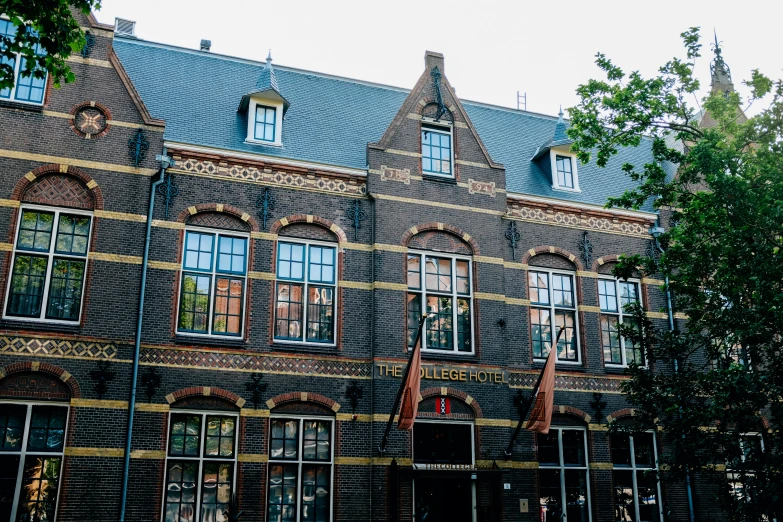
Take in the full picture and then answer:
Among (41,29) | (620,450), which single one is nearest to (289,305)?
(41,29)

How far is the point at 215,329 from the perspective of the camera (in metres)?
17.4

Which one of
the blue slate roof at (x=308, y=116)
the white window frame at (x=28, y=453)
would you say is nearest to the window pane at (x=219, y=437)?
the white window frame at (x=28, y=453)

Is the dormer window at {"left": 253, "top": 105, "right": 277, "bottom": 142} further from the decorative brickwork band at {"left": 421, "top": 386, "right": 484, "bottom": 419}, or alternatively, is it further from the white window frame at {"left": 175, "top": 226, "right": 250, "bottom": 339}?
the decorative brickwork band at {"left": 421, "top": 386, "right": 484, "bottom": 419}

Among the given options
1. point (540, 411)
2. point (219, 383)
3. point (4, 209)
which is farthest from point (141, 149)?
point (540, 411)

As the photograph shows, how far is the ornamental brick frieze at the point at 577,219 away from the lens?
21016 mm

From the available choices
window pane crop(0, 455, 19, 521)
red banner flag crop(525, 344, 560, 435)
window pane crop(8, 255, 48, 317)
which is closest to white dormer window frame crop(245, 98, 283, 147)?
window pane crop(8, 255, 48, 317)

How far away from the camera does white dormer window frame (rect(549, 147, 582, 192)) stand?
22484 millimetres

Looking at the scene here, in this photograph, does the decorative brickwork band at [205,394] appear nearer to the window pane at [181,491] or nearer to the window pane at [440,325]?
the window pane at [181,491]

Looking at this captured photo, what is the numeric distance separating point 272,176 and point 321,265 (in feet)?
8.37

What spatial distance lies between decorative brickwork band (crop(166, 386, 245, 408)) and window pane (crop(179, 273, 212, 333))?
1.41 metres

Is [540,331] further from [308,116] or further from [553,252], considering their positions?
[308,116]

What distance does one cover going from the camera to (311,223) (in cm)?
1878

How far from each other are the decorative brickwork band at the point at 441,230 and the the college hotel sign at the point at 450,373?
3179 millimetres

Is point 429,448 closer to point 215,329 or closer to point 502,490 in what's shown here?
point 502,490
